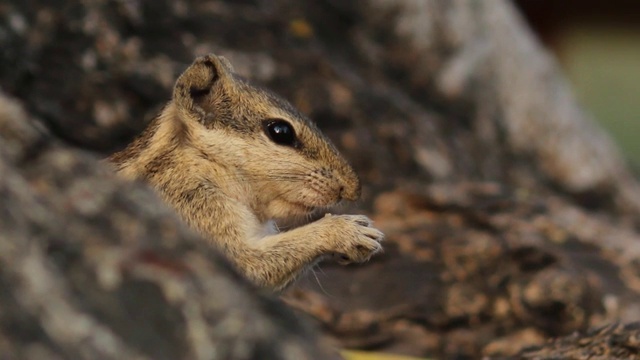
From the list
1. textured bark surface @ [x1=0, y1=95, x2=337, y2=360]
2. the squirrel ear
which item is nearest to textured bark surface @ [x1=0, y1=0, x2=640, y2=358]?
the squirrel ear

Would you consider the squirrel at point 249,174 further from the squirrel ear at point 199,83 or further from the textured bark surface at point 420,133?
the textured bark surface at point 420,133

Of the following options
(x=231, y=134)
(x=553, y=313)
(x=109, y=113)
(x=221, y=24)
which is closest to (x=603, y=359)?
(x=231, y=134)

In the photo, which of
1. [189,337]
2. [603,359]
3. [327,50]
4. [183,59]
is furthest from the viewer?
[327,50]

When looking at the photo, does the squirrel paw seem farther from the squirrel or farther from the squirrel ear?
the squirrel ear

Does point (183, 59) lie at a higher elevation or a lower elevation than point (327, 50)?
lower

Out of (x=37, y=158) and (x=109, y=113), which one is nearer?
(x=37, y=158)

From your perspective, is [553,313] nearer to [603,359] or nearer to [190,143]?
[603,359]

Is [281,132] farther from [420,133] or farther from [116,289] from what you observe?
[420,133]

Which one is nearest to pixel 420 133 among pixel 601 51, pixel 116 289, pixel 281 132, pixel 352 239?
pixel 281 132
